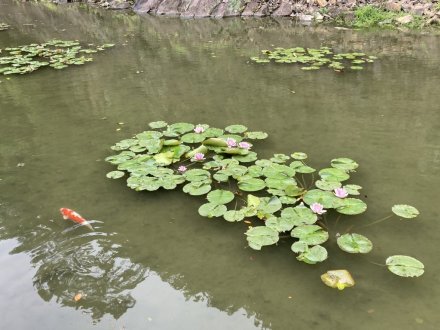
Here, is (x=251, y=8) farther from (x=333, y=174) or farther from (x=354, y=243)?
(x=354, y=243)

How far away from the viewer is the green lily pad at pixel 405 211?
229 centimetres

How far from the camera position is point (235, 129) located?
3.43 metres

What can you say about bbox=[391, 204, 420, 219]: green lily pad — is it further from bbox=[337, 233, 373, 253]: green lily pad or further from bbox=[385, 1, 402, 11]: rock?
bbox=[385, 1, 402, 11]: rock

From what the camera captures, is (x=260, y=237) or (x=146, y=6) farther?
(x=146, y=6)

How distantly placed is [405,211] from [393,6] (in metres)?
8.48

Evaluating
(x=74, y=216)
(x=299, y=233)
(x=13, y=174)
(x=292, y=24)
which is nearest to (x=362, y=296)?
(x=299, y=233)

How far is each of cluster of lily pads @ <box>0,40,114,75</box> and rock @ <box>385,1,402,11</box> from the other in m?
6.42

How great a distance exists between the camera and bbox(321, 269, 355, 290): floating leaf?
6.13ft

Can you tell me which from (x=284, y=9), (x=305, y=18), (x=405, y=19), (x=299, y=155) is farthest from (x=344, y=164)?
(x=284, y=9)

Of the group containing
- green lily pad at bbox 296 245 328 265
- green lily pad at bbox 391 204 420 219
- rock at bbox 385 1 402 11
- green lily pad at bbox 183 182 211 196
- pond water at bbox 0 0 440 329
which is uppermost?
rock at bbox 385 1 402 11

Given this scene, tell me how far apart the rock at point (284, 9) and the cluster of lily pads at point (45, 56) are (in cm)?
499

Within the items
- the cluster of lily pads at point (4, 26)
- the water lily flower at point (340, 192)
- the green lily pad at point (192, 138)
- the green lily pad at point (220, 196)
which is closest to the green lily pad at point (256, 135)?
the green lily pad at point (192, 138)

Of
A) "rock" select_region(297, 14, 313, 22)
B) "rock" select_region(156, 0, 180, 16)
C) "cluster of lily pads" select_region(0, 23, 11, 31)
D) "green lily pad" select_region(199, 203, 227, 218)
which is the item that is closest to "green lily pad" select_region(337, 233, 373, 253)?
"green lily pad" select_region(199, 203, 227, 218)

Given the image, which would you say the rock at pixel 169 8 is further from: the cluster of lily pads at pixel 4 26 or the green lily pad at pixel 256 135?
the green lily pad at pixel 256 135
